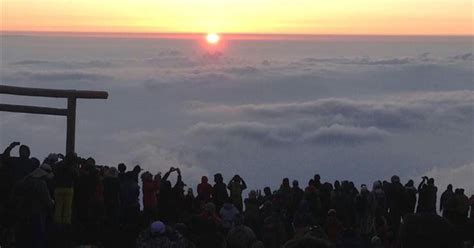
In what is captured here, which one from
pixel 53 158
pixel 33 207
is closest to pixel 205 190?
pixel 53 158

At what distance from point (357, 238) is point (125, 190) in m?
3.45

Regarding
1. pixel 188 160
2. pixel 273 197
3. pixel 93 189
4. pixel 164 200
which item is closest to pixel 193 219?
pixel 93 189

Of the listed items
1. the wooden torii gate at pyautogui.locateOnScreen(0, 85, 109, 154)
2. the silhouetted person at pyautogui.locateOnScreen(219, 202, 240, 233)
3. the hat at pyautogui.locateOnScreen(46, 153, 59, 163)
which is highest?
the wooden torii gate at pyautogui.locateOnScreen(0, 85, 109, 154)

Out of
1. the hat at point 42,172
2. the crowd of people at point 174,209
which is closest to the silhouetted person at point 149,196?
the crowd of people at point 174,209

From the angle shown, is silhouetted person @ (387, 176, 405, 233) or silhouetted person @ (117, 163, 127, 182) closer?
silhouetted person @ (117, 163, 127, 182)

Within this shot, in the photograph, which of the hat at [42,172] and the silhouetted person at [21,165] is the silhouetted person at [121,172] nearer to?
the silhouetted person at [21,165]

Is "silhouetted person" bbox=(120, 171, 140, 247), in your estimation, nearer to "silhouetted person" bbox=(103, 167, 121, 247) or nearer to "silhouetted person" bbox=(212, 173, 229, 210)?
"silhouetted person" bbox=(103, 167, 121, 247)

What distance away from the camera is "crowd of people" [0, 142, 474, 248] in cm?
988

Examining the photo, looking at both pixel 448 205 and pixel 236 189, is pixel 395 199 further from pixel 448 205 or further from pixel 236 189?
pixel 236 189

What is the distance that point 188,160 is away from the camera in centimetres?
15988

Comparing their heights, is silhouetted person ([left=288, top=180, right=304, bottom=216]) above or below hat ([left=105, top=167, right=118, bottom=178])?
below

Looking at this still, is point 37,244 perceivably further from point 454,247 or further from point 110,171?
point 454,247

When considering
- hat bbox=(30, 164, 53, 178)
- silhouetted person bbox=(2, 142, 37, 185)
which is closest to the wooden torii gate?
silhouetted person bbox=(2, 142, 37, 185)

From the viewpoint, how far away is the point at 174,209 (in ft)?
41.5
